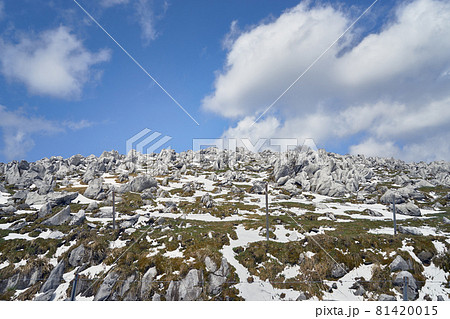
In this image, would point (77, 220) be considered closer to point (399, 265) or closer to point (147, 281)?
point (147, 281)

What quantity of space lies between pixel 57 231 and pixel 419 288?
4006 centimetres

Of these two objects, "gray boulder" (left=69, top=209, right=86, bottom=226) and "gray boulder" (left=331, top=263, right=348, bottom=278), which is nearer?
"gray boulder" (left=331, top=263, right=348, bottom=278)

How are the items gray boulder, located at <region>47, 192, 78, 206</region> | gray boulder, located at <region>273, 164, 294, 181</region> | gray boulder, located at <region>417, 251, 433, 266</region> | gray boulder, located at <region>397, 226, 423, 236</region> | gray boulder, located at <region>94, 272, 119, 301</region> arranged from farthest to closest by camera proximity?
gray boulder, located at <region>273, 164, 294, 181</region> < gray boulder, located at <region>47, 192, 78, 206</region> < gray boulder, located at <region>397, 226, 423, 236</region> < gray boulder, located at <region>417, 251, 433, 266</region> < gray boulder, located at <region>94, 272, 119, 301</region>

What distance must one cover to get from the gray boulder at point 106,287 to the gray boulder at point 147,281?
2.31 m

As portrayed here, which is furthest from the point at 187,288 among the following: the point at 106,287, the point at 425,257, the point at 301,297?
the point at 425,257

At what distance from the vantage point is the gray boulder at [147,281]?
1569 cm

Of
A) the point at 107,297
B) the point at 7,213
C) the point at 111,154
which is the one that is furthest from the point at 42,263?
the point at 111,154

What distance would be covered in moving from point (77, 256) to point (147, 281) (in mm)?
9772

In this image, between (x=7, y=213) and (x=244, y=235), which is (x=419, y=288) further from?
(x=7, y=213)

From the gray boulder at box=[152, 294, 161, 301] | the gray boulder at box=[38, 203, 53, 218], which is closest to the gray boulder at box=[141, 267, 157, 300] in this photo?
the gray boulder at box=[152, 294, 161, 301]

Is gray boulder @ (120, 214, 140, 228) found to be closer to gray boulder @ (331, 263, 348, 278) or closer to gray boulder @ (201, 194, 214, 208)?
gray boulder @ (201, 194, 214, 208)

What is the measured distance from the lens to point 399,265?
1792cm

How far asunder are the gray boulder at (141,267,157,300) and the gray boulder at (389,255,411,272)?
66.1 ft

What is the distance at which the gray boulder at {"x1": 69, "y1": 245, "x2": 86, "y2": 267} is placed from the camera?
2056 cm
